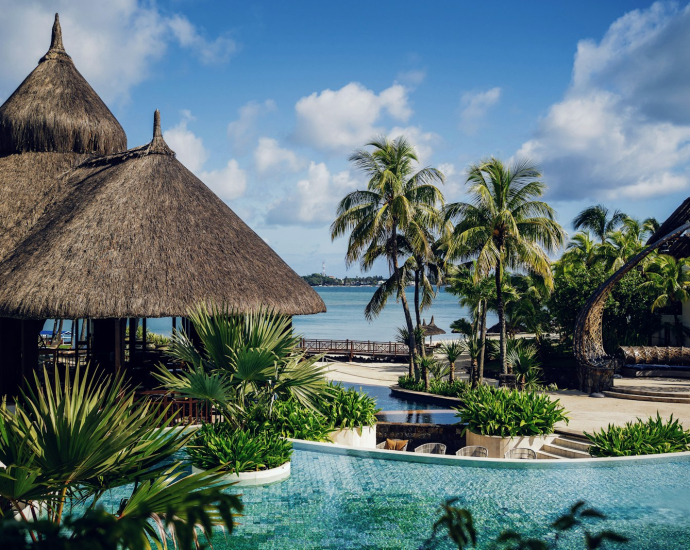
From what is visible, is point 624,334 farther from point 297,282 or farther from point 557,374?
point 297,282

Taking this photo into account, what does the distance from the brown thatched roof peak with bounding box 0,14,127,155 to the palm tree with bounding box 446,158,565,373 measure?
10.6 metres

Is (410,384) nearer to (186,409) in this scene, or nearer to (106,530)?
(186,409)

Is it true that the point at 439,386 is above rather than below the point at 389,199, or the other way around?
below

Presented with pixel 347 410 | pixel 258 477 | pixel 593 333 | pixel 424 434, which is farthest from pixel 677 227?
pixel 258 477

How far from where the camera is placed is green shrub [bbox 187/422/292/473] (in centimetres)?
771

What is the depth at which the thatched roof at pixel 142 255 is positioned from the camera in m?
10.7

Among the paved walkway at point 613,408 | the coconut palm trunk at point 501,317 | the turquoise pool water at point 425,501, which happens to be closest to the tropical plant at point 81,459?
the turquoise pool water at point 425,501

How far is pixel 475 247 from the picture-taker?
2059 centimetres

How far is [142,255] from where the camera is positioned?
11406 millimetres

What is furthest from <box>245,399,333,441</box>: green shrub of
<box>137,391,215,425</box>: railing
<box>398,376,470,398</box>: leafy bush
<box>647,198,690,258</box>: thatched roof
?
<box>647,198,690,258</box>: thatched roof

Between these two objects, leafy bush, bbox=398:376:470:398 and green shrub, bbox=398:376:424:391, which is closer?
leafy bush, bbox=398:376:470:398

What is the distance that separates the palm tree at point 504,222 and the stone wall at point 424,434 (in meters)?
7.28

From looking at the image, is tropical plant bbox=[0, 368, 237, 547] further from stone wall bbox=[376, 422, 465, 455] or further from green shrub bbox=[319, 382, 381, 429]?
stone wall bbox=[376, 422, 465, 455]

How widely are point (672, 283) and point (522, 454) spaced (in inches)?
600
